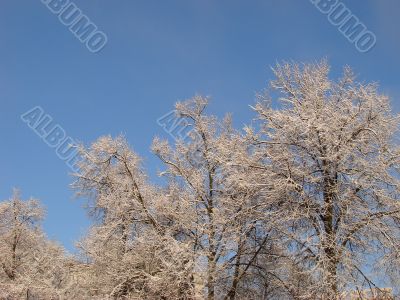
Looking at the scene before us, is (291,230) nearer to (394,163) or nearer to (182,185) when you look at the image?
(394,163)

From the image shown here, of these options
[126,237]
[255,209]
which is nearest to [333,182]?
[255,209]

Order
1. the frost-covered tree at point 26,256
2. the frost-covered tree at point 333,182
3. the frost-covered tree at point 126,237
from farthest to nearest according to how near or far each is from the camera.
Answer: the frost-covered tree at point 26,256 → the frost-covered tree at point 126,237 → the frost-covered tree at point 333,182

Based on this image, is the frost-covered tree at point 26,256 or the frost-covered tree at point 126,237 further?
the frost-covered tree at point 26,256

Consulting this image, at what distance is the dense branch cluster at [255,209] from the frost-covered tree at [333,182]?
43 mm

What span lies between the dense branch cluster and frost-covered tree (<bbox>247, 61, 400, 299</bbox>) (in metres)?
0.04

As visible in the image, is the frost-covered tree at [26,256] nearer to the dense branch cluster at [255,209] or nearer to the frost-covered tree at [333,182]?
the dense branch cluster at [255,209]

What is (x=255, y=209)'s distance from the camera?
17.3 meters

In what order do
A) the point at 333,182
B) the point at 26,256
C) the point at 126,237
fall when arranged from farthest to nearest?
1. the point at 26,256
2. the point at 126,237
3. the point at 333,182

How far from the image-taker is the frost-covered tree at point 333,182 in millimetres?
14500

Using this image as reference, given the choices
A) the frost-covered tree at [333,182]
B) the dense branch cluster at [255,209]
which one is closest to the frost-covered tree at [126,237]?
the dense branch cluster at [255,209]

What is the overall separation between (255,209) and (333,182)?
285cm

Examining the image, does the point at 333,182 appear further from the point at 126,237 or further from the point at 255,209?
the point at 126,237

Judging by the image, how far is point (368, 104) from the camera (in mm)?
16203

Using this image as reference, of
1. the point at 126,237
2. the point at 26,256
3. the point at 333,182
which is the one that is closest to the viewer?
the point at 333,182
